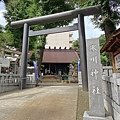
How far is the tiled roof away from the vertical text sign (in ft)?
89.0

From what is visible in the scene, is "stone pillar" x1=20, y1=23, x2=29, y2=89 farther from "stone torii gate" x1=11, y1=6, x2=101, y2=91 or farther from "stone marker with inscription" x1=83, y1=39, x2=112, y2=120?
"stone marker with inscription" x1=83, y1=39, x2=112, y2=120

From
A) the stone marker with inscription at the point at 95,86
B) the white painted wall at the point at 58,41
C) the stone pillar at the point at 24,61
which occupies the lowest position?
the stone marker with inscription at the point at 95,86

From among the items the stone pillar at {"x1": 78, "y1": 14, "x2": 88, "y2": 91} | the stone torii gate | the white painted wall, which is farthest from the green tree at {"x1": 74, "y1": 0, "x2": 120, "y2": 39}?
the white painted wall

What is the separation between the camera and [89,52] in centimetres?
571

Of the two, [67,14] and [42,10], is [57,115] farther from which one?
[42,10]

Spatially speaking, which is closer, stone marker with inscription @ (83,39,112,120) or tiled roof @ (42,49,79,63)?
stone marker with inscription @ (83,39,112,120)

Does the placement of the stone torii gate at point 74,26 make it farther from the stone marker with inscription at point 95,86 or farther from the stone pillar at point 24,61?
the stone marker with inscription at point 95,86

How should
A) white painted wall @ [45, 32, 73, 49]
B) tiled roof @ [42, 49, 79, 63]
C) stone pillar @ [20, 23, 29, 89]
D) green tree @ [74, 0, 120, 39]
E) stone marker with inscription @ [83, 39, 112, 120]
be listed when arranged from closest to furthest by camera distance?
1. stone marker with inscription @ [83, 39, 112, 120]
2. green tree @ [74, 0, 120, 39]
3. stone pillar @ [20, 23, 29, 89]
4. tiled roof @ [42, 49, 79, 63]
5. white painted wall @ [45, 32, 73, 49]

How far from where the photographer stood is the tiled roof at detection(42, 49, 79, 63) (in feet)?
109

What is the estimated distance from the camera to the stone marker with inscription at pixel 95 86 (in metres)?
5.38

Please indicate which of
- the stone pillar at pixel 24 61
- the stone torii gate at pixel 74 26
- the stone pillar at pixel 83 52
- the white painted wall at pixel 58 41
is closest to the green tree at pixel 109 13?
the stone torii gate at pixel 74 26

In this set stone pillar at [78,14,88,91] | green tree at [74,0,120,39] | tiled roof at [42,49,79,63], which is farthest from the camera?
tiled roof at [42,49,79,63]

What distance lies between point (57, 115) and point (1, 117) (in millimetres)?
1731

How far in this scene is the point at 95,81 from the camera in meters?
5.50
